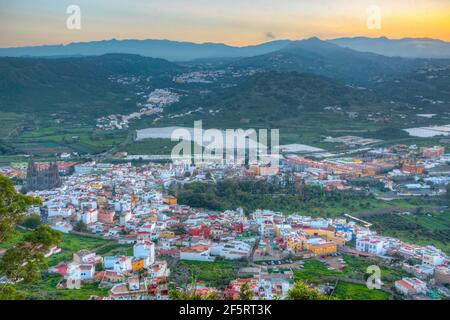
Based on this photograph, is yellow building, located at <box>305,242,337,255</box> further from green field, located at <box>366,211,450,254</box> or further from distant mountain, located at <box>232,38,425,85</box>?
distant mountain, located at <box>232,38,425,85</box>

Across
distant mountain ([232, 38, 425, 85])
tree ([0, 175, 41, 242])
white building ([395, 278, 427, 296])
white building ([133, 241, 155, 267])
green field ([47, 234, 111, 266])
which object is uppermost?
distant mountain ([232, 38, 425, 85])

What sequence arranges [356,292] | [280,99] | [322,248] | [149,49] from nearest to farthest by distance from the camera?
1. [356,292]
2. [322,248]
3. [280,99]
4. [149,49]

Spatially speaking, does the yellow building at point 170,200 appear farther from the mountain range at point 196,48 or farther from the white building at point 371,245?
the mountain range at point 196,48

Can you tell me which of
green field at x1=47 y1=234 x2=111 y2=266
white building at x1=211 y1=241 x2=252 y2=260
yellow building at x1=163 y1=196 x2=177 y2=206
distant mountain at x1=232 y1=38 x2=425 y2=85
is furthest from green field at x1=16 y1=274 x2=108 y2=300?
distant mountain at x1=232 y1=38 x2=425 y2=85

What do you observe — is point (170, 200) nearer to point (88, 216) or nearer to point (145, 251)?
point (88, 216)

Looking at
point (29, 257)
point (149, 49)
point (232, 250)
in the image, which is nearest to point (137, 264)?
point (232, 250)

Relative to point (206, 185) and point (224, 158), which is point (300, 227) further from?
point (224, 158)

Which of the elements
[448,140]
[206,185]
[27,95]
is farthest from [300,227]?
[27,95]
